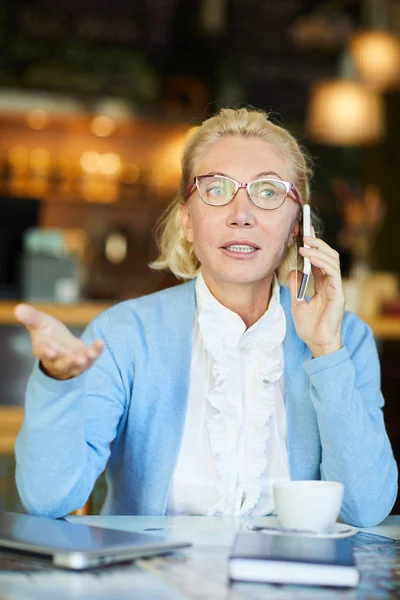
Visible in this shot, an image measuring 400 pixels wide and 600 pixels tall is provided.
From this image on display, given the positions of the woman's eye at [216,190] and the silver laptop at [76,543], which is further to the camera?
the woman's eye at [216,190]

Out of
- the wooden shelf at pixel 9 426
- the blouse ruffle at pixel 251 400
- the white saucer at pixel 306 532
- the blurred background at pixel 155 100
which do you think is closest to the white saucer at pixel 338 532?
the white saucer at pixel 306 532

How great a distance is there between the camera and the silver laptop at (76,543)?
981 millimetres

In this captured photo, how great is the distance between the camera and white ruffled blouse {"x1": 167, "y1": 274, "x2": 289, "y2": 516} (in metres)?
1.54

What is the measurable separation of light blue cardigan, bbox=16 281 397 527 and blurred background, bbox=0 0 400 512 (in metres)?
3.46

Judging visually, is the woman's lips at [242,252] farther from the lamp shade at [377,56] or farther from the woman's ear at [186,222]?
the lamp shade at [377,56]

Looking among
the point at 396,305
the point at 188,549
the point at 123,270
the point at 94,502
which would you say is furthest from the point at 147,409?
the point at 123,270

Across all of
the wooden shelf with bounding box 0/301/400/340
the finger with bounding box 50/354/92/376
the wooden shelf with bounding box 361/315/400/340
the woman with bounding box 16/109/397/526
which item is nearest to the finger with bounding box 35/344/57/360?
the finger with bounding box 50/354/92/376

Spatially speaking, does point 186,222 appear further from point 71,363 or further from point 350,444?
point 71,363

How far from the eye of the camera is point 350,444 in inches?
58.7

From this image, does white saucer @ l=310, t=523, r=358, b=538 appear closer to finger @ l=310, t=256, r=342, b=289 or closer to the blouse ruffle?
the blouse ruffle

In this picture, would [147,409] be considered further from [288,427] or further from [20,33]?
[20,33]

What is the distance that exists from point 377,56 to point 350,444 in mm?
4054

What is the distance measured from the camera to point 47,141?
585 cm

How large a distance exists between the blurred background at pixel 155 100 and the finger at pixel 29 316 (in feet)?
13.0
